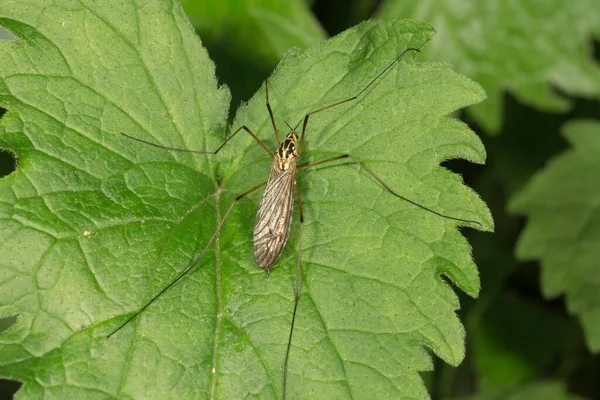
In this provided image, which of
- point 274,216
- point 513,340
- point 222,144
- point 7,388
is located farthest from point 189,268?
point 513,340

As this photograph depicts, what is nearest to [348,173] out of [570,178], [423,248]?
[423,248]

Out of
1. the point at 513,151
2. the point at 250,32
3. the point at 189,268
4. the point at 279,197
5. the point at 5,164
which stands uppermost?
the point at 250,32

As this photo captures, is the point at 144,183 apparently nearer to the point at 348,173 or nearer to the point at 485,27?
the point at 348,173

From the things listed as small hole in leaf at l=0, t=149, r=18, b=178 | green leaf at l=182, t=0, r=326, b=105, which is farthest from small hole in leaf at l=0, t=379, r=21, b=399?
green leaf at l=182, t=0, r=326, b=105

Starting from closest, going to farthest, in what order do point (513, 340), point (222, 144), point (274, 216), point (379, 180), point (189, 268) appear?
point (189, 268) → point (379, 180) → point (274, 216) → point (222, 144) → point (513, 340)

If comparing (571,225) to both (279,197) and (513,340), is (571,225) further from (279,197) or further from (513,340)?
(279,197)

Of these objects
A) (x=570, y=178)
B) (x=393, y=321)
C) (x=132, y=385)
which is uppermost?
(x=570, y=178)
